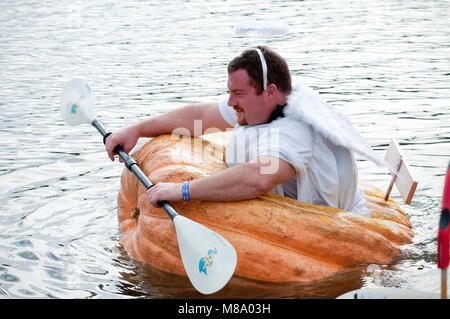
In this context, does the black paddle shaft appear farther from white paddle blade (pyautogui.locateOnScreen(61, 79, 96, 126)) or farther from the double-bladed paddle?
white paddle blade (pyautogui.locateOnScreen(61, 79, 96, 126))

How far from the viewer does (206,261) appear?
3631 mm

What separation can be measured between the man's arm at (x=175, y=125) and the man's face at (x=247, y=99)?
1.64 ft

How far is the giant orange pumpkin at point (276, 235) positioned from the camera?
151 inches

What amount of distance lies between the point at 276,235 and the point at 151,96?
5470mm

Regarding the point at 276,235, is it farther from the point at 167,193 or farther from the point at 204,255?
the point at 167,193

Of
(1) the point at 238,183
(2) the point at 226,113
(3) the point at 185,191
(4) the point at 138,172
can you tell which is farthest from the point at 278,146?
(4) the point at 138,172

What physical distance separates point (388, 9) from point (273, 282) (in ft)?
40.4

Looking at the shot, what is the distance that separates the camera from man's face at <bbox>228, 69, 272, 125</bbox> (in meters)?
3.94

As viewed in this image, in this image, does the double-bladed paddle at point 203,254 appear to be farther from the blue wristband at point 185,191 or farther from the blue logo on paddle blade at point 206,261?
the blue wristband at point 185,191

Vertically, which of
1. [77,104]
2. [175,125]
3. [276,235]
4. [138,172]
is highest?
[77,104]

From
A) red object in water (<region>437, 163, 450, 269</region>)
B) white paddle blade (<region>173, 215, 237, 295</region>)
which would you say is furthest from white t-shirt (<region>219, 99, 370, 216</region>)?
red object in water (<region>437, 163, 450, 269</region>)

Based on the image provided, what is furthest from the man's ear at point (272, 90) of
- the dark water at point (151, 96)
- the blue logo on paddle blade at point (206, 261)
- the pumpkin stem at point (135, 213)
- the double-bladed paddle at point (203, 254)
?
the pumpkin stem at point (135, 213)

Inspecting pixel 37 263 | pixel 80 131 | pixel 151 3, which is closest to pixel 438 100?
pixel 80 131
